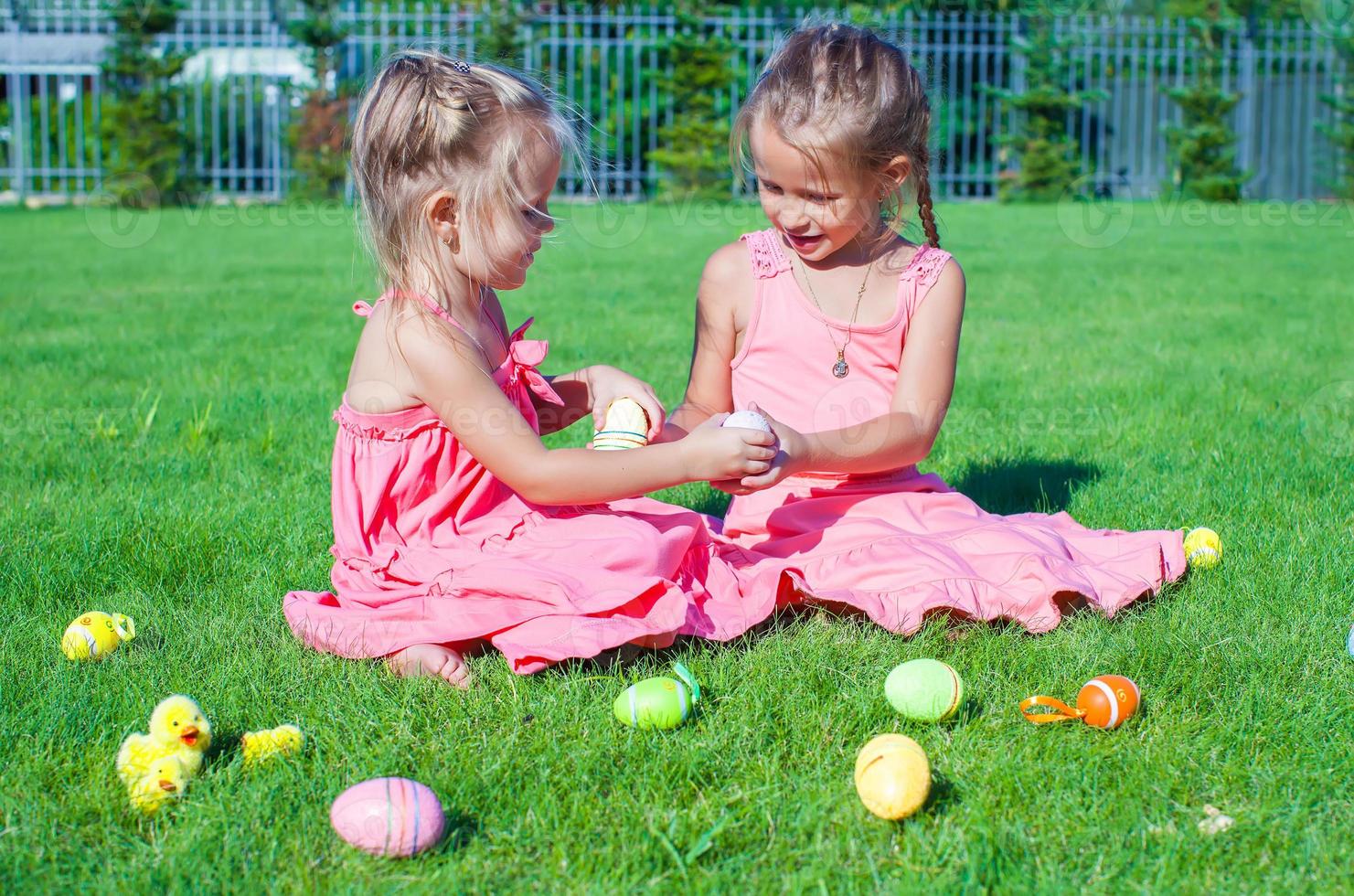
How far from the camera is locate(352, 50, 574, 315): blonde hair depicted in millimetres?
2463

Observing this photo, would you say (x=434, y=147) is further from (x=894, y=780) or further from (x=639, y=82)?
(x=639, y=82)

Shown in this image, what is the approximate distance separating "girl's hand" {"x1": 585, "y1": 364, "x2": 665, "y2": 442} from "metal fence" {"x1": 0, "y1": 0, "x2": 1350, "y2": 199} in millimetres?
13628

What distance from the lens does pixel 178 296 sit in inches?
300

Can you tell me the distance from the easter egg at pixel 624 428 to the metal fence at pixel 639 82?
13851 mm

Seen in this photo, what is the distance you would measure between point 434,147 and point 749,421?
807 mm

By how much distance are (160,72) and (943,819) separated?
1636 cm

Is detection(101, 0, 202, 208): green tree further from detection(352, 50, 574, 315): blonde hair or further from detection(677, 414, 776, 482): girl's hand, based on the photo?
detection(677, 414, 776, 482): girl's hand

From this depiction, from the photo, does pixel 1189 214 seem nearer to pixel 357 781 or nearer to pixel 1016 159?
pixel 1016 159

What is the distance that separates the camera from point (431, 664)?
238 cm

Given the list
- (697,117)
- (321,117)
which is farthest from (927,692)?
(321,117)

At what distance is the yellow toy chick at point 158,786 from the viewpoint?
1881 mm

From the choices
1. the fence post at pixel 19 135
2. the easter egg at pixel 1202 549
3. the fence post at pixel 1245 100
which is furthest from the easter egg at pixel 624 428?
the fence post at pixel 19 135

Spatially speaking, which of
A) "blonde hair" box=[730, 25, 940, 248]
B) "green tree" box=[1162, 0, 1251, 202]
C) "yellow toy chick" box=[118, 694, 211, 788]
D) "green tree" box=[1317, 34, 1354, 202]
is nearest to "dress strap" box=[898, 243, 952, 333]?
"blonde hair" box=[730, 25, 940, 248]

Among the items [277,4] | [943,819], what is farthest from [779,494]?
[277,4]
